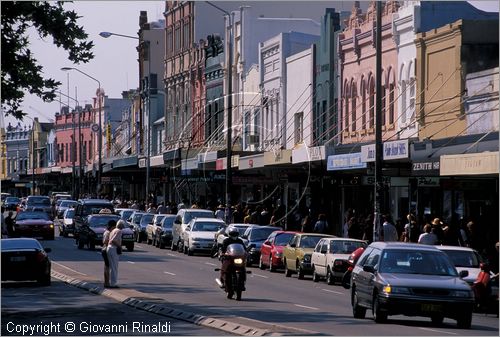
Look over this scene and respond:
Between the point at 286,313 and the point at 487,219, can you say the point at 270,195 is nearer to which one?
the point at 487,219

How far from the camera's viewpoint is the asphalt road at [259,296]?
22875 millimetres

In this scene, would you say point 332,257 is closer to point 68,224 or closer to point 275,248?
point 275,248

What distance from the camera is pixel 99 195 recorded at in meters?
99.1

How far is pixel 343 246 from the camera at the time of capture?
37.4 m

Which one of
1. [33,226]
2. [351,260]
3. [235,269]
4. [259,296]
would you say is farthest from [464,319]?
[33,226]

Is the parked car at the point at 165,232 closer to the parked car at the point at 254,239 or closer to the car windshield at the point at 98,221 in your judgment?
the car windshield at the point at 98,221

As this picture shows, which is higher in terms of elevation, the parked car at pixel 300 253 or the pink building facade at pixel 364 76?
the pink building facade at pixel 364 76

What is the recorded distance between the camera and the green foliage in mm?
21641

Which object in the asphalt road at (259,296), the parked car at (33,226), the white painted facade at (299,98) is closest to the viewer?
the asphalt road at (259,296)

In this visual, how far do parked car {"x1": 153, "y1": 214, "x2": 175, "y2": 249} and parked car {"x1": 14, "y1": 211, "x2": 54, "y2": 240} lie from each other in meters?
5.76

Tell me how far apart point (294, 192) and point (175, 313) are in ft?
127

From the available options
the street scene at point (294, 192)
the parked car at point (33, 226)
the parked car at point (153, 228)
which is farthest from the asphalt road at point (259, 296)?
the parked car at point (33, 226)

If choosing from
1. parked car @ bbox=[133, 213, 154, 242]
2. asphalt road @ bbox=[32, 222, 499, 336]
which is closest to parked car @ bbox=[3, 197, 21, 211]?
parked car @ bbox=[133, 213, 154, 242]

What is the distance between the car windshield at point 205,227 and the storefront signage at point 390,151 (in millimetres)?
10998
